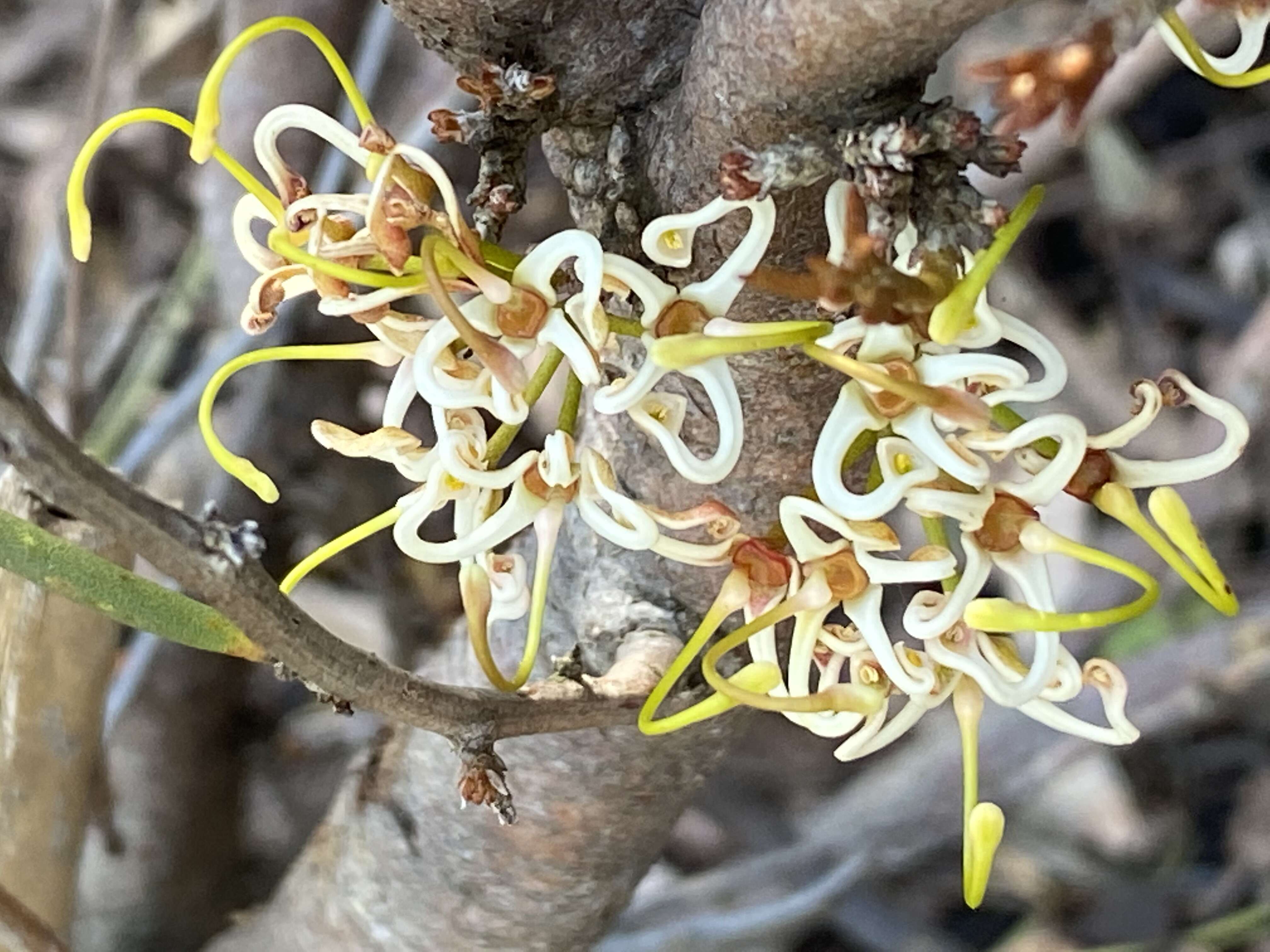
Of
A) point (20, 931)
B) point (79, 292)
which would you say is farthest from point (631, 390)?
point (79, 292)

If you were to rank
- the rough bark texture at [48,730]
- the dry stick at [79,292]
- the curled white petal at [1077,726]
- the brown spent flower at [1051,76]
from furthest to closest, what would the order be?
the dry stick at [79,292]
the rough bark texture at [48,730]
the curled white petal at [1077,726]
the brown spent flower at [1051,76]

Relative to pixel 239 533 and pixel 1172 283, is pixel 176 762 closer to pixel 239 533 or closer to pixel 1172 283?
pixel 239 533

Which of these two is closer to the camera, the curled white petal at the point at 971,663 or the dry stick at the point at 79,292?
the curled white petal at the point at 971,663

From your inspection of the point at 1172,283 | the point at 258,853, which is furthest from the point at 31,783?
the point at 1172,283

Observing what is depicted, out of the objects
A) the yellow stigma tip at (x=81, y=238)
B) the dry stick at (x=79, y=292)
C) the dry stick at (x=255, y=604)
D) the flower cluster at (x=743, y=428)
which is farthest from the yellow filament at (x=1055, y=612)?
the dry stick at (x=79, y=292)

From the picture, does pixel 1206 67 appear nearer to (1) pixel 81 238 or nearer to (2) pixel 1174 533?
(2) pixel 1174 533

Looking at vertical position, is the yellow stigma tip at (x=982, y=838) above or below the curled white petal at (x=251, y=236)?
below

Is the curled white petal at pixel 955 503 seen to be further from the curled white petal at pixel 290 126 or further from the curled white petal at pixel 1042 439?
the curled white petal at pixel 290 126

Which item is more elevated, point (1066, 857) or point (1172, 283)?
point (1172, 283)
